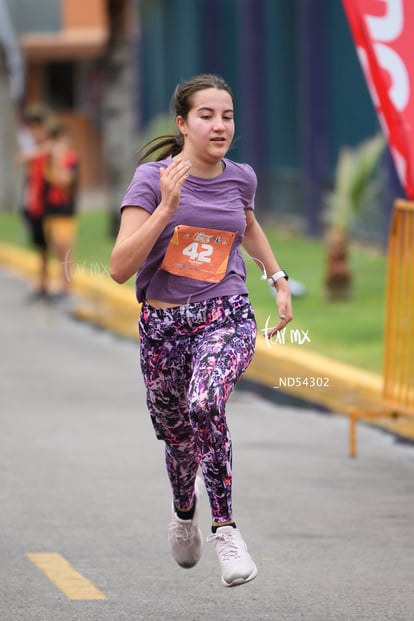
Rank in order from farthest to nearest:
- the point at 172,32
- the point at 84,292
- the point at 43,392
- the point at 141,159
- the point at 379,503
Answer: the point at 172,32 → the point at 84,292 → the point at 43,392 → the point at 379,503 → the point at 141,159

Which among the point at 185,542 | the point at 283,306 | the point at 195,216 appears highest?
the point at 195,216

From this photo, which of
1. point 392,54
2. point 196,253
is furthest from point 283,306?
point 392,54

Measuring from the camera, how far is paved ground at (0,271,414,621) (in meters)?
6.21

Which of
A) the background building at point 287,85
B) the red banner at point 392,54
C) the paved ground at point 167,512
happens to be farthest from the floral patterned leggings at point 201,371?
the background building at point 287,85

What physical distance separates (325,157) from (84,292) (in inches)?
239

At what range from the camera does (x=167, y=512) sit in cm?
791

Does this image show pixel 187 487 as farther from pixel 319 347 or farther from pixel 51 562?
pixel 319 347

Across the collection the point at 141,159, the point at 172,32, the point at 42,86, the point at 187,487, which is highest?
the point at 141,159

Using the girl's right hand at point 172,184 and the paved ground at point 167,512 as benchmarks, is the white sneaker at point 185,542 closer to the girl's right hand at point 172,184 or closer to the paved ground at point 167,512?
the paved ground at point 167,512

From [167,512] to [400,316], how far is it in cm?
216

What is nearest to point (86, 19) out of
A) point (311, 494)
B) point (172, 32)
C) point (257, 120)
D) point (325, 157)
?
point (172, 32)

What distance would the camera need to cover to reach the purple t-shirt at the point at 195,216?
590 cm

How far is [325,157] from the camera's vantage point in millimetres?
23578

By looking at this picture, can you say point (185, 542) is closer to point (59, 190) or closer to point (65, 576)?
point (65, 576)
